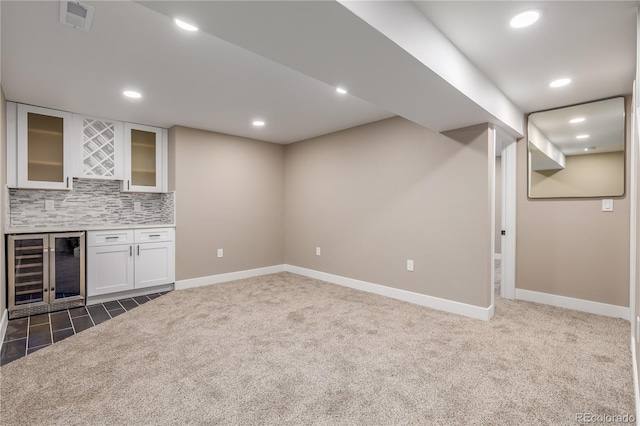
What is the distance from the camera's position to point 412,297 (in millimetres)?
3611

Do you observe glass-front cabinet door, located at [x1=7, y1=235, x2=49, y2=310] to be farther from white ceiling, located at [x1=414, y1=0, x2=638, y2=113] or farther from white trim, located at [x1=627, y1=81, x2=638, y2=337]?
white trim, located at [x1=627, y1=81, x2=638, y2=337]

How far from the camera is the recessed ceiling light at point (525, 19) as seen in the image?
184 cm

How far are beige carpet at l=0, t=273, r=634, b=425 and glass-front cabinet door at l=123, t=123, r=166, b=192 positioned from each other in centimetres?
182

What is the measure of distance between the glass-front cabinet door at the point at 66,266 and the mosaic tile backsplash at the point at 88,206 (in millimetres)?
637

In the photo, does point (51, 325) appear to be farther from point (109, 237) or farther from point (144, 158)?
point (144, 158)

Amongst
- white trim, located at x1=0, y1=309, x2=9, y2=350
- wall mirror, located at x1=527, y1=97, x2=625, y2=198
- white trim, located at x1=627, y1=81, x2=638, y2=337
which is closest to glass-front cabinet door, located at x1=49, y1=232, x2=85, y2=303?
white trim, located at x1=0, y1=309, x2=9, y2=350

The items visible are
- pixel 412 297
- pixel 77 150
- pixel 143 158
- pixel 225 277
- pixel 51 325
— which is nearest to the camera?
pixel 51 325

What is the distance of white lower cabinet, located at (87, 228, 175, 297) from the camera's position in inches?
142

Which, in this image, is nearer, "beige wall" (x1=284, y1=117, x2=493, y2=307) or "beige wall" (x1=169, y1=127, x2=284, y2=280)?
"beige wall" (x1=284, y1=117, x2=493, y2=307)

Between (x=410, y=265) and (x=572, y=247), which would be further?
(x=410, y=265)

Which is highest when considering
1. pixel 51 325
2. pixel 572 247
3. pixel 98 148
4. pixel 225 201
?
pixel 98 148

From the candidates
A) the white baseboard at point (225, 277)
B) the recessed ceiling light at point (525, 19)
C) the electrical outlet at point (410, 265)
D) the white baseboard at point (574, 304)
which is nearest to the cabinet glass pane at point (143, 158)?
the white baseboard at point (225, 277)

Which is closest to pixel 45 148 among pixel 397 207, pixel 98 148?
pixel 98 148

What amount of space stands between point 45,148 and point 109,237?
122cm
